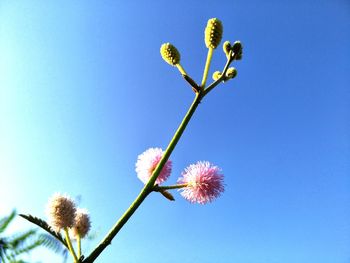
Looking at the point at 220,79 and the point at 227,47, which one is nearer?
the point at 220,79

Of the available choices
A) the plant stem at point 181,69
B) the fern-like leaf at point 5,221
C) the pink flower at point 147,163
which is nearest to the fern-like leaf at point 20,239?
the fern-like leaf at point 5,221

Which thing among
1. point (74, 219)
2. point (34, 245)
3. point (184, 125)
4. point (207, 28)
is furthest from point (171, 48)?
point (34, 245)

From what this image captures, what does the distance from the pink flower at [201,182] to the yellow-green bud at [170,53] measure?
2.13 feet

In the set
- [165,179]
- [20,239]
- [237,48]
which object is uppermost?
[237,48]

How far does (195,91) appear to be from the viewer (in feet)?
6.15

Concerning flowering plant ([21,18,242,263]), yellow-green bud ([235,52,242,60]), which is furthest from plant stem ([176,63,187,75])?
yellow-green bud ([235,52,242,60])

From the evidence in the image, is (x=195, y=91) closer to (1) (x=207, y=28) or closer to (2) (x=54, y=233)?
(1) (x=207, y=28)

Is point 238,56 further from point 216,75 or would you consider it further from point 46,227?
point 46,227

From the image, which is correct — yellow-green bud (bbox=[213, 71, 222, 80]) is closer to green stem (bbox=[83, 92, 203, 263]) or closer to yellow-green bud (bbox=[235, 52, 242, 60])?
yellow-green bud (bbox=[235, 52, 242, 60])

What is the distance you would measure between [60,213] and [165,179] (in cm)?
62

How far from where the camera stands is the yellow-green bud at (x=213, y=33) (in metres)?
1.96

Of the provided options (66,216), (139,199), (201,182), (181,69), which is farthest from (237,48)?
(66,216)

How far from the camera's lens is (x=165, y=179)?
2.11 metres

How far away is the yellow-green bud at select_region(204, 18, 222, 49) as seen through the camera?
196cm
